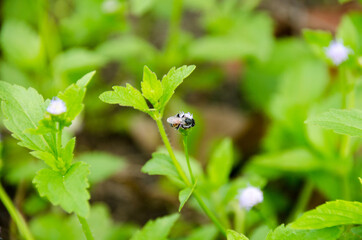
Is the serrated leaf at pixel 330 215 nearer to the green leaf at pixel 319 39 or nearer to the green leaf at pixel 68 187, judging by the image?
the green leaf at pixel 68 187

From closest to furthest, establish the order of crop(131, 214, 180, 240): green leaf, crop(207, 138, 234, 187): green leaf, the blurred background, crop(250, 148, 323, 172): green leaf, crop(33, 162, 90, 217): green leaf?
crop(33, 162, 90, 217): green leaf
crop(131, 214, 180, 240): green leaf
crop(207, 138, 234, 187): green leaf
crop(250, 148, 323, 172): green leaf
the blurred background

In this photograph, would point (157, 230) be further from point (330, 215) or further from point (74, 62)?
point (74, 62)

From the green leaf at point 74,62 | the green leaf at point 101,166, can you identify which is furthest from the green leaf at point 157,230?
the green leaf at point 74,62

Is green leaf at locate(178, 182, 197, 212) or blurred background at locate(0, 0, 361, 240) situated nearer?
green leaf at locate(178, 182, 197, 212)

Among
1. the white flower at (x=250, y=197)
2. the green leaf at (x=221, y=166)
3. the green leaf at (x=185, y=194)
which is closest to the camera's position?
the green leaf at (x=185, y=194)

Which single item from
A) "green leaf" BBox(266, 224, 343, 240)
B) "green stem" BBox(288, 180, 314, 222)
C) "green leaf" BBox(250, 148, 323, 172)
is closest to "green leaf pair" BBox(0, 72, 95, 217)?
"green leaf" BBox(266, 224, 343, 240)

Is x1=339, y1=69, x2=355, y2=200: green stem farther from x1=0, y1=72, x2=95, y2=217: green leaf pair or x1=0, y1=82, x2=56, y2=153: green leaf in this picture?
x1=0, y1=82, x2=56, y2=153: green leaf

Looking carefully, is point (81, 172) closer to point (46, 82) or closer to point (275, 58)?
point (46, 82)
